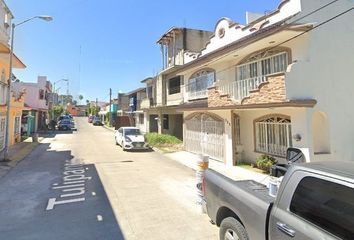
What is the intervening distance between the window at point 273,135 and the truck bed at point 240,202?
24.9ft

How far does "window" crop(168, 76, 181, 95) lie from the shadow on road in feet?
44.7

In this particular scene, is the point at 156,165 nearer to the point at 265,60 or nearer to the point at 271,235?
the point at 265,60

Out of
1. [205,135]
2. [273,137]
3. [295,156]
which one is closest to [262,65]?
[273,137]

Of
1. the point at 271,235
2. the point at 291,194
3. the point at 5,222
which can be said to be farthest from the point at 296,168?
the point at 5,222

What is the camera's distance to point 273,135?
12562mm

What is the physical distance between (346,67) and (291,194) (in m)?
10.7

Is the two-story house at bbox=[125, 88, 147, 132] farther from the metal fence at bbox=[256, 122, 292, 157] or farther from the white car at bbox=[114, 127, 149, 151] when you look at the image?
the metal fence at bbox=[256, 122, 292, 157]

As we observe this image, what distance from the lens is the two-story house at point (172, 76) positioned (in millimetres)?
24344

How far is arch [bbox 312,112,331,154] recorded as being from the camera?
11.1 metres

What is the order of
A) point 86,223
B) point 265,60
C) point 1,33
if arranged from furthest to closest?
1. point 1,33
2. point 265,60
3. point 86,223

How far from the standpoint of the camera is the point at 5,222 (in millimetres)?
6367

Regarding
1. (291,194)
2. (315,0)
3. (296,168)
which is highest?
(315,0)

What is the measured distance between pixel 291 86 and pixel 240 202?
23.7 ft

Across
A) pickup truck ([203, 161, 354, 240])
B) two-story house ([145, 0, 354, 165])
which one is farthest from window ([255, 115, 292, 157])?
pickup truck ([203, 161, 354, 240])
